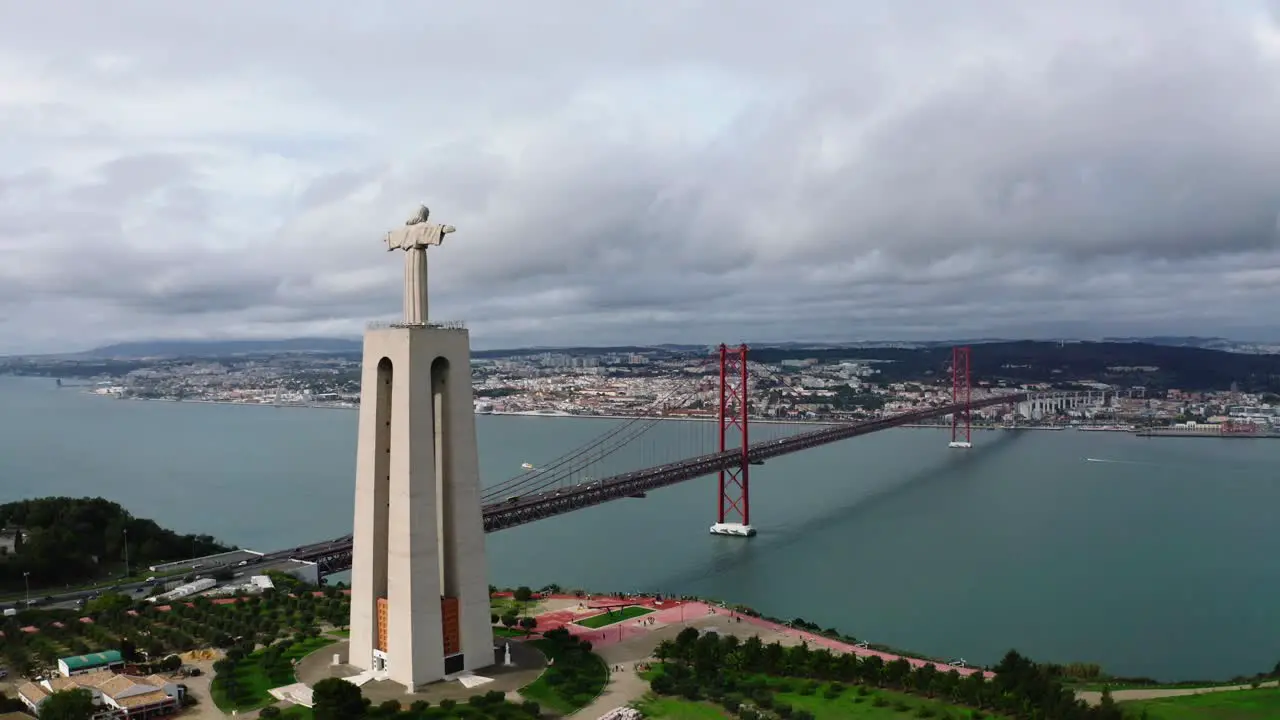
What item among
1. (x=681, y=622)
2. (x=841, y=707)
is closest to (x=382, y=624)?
(x=681, y=622)

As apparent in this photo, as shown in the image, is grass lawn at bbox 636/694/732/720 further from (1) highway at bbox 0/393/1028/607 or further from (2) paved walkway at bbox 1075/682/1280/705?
(1) highway at bbox 0/393/1028/607

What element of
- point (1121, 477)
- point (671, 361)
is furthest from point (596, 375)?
point (1121, 477)

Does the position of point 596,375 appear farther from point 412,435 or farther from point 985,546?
point 412,435

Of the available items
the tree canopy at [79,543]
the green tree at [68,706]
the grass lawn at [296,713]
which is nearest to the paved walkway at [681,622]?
the grass lawn at [296,713]

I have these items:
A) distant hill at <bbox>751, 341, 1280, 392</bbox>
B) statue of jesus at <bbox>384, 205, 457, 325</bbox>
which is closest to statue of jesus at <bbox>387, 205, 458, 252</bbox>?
statue of jesus at <bbox>384, 205, 457, 325</bbox>

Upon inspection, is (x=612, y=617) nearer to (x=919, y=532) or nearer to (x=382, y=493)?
(x=382, y=493)
